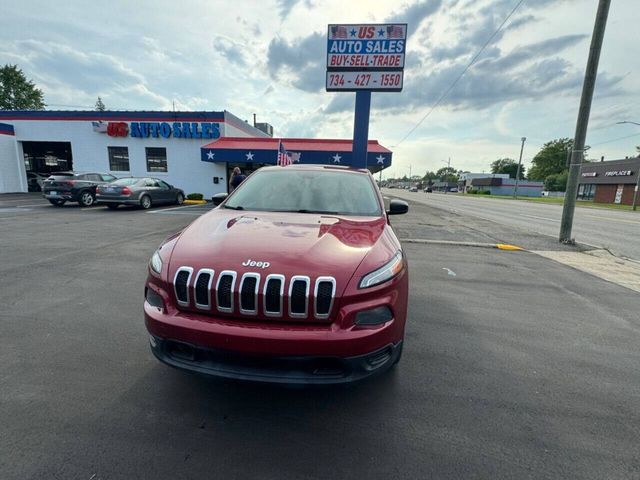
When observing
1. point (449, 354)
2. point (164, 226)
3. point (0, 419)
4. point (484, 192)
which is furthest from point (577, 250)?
point (484, 192)

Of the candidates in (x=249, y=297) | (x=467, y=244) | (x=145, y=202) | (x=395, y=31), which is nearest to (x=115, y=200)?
(x=145, y=202)

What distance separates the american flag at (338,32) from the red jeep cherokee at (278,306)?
11.4 meters

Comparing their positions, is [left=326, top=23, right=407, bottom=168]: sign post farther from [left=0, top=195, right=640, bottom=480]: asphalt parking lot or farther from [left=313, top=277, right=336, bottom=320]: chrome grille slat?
[left=313, top=277, right=336, bottom=320]: chrome grille slat

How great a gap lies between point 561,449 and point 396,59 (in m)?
12.0

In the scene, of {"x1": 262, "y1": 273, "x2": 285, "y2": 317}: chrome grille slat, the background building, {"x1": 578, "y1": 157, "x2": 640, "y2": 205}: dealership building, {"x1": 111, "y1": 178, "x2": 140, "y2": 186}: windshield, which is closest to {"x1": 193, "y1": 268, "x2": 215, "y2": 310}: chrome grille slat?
{"x1": 262, "y1": 273, "x2": 285, "y2": 317}: chrome grille slat

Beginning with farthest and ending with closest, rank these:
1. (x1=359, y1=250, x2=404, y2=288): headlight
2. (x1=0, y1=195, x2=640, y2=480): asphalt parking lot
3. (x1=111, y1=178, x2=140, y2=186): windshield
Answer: (x1=111, y1=178, x2=140, y2=186): windshield, (x1=359, y1=250, x2=404, y2=288): headlight, (x1=0, y1=195, x2=640, y2=480): asphalt parking lot

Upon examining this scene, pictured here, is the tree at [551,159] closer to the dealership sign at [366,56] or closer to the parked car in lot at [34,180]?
the dealership sign at [366,56]

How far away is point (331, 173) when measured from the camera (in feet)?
13.0

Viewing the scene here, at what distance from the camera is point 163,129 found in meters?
20.3

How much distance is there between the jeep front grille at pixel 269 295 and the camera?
1.94 meters

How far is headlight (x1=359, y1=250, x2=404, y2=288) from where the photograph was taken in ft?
6.81

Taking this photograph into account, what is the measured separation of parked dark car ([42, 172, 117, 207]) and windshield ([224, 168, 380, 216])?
14.2m

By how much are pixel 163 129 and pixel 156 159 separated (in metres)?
2.02

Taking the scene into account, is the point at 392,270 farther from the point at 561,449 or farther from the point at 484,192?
the point at 484,192
